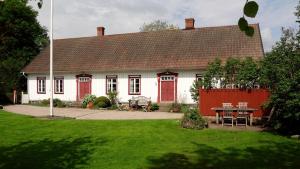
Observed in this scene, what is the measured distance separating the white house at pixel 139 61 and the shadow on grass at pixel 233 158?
15115 mm

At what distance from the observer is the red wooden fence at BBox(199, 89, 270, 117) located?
19734 mm

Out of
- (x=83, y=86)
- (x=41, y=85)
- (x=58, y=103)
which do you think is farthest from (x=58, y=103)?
(x=41, y=85)

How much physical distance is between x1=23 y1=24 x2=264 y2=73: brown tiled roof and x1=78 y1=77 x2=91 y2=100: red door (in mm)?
859

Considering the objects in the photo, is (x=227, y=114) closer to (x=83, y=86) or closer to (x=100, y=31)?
(x=83, y=86)

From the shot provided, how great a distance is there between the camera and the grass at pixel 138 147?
33.7 ft

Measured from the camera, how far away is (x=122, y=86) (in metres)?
30.8

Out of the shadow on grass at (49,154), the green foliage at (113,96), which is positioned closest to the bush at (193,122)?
the shadow on grass at (49,154)

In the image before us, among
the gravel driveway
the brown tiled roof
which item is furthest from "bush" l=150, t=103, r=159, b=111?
the brown tiled roof

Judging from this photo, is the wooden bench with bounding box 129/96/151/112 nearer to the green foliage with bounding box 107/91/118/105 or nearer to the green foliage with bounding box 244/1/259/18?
the green foliage with bounding box 107/91/118/105

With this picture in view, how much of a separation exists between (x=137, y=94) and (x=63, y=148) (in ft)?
58.1

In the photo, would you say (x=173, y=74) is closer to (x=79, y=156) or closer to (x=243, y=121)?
(x=243, y=121)

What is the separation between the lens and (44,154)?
38.1 feet

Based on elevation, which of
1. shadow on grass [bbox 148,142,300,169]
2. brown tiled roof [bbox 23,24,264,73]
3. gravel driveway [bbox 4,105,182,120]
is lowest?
shadow on grass [bbox 148,142,300,169]

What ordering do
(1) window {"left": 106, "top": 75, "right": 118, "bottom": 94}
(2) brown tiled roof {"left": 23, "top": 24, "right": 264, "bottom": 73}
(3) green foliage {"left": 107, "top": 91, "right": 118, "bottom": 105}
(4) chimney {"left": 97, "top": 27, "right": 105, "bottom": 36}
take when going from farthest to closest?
(4) chimney {"left": 97, "top": 27, "right": 105, "bottom": 36} → (1) window {"left": 106, "top": 75, "right": 118, "bottom": 94} → (3) green foliage {"left": 107, "top": 91, "right": 118, "bottom": 105} → (2) brown tiled roof {"left": 23, "top": 24, "right": 264, "bottom": 73}
